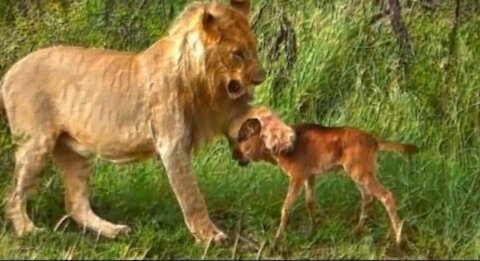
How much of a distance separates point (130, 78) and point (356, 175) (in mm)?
1357

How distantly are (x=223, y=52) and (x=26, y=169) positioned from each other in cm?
138

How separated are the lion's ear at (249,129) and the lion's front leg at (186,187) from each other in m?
0.31

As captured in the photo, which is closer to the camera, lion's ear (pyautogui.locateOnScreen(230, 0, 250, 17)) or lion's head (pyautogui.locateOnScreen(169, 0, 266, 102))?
lion's head (pyautogui.locateOnScreen(169, 0, 266, 102))

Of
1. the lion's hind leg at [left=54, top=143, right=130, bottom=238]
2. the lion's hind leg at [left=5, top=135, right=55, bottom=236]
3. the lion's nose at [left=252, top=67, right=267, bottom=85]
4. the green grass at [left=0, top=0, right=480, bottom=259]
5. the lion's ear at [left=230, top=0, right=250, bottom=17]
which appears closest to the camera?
the lion's nose at [left=252, top=67, right=267, bottom=85]

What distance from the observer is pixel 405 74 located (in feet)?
32.3

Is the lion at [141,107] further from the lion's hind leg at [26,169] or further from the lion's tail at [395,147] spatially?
the lion's tail at [395,147]

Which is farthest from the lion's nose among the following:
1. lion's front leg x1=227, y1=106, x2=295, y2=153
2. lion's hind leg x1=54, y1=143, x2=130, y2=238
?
lion's hind leg x1=54, y1=143, x2=130, y2=238

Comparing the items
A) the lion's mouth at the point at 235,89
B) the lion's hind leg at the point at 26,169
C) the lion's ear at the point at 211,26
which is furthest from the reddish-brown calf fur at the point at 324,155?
the lion's hind leg at the point at 26,169

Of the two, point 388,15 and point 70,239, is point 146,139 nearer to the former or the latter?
point 70,239

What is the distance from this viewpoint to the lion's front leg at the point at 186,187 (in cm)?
765

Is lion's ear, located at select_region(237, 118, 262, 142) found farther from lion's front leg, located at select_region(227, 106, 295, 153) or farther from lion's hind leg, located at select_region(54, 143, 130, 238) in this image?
lion's hind leg, located at select_region(54, 143, 130, 238)

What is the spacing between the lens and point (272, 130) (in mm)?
7746

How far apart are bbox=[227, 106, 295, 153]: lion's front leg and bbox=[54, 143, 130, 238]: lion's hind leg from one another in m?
1.01

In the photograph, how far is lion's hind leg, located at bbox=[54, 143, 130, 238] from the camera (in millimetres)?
8109
